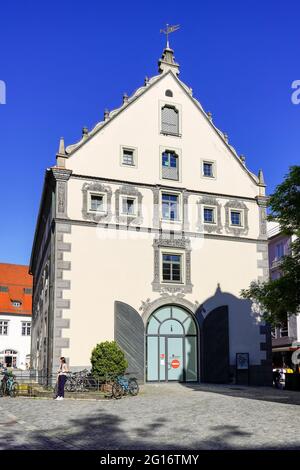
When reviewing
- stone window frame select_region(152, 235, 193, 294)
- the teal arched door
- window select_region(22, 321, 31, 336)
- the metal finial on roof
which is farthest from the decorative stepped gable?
window select_region(22, 321, 31, 336)

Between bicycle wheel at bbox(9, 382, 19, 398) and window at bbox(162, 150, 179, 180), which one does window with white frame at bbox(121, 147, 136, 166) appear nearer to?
window at bbox(162, 150, 179, 180)

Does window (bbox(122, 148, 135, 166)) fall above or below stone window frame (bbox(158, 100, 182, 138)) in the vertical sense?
below

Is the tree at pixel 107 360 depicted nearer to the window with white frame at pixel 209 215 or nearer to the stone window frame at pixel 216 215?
the stone window frame at pixel 216 215

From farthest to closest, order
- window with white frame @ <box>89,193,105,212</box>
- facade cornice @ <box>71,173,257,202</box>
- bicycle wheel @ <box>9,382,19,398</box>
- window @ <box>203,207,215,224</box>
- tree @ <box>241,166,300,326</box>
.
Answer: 1. window @ <box>203,207,215,224</box>
2. facade cornice @ <box>71,173,257,202</box>
3. window with white frame @ <box>89,193,105,212</box>
4. bicycle wheel @ <box>9,382,19,398</box>
5. tree @ <box>241,166,300,326</box>

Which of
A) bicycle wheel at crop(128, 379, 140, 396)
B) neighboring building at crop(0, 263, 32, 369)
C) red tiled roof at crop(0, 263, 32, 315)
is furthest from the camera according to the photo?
red tiled roof at crop(0, 263, 32, 315)

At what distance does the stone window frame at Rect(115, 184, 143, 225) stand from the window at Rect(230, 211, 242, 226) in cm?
558

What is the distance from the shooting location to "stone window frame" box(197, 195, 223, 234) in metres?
31.0

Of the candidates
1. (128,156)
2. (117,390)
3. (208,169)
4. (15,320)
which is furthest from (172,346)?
(15,320)

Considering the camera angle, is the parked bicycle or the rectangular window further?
the rectangular window

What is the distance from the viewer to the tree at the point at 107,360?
24.9 meters

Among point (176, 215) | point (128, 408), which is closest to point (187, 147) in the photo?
point (176, 215)

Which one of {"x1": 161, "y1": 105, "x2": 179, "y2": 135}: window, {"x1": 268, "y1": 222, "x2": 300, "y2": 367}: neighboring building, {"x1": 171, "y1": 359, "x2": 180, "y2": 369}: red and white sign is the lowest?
{"x1": 171, "y1": 359, "x2": 180, "y2": 369}: red and white sign
